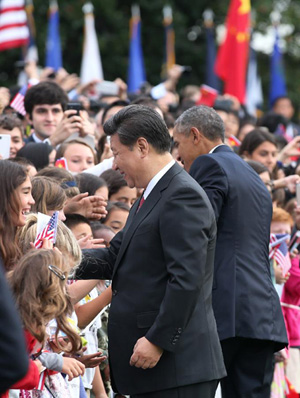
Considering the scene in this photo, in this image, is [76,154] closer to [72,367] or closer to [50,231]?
[50,231]

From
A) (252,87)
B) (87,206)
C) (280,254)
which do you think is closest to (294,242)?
(280,254)

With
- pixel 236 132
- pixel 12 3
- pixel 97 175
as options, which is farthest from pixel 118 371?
pixel 12 3

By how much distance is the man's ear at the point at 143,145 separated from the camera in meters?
4.87

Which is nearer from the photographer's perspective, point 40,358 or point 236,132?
point 40,358

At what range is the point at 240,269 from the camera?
594cm

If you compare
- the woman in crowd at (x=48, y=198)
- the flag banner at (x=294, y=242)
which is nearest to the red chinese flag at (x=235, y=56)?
the flag banner at (x=294, y=242)

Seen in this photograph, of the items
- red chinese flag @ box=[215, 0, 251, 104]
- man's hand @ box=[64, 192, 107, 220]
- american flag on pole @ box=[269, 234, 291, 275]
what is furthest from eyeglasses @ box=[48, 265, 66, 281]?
red chinese flag @ box=[215, 0, 251, 104]

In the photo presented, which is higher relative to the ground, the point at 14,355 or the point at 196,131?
the point at 14,355

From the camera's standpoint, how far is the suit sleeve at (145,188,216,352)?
15.1 ft

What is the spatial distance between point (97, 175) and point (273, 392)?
2.30 metres

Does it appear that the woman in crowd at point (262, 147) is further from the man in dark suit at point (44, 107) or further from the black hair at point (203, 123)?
the black hair at point (203, 123)

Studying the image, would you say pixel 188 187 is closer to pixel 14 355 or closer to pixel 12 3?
pixel 14 355

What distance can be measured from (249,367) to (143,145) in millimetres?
1920

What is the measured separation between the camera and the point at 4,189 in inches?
195
